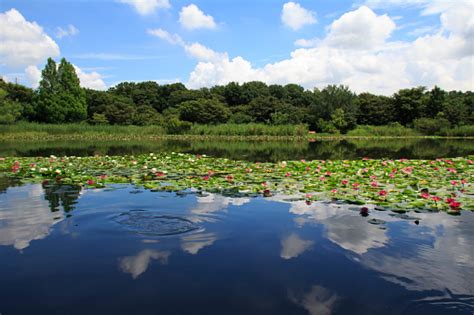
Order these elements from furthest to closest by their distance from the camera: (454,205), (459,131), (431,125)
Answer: (431,125), (459,131), (454,205)

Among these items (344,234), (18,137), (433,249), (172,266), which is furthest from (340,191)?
(18,137)

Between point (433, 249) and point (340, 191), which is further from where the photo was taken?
point (340, 191)

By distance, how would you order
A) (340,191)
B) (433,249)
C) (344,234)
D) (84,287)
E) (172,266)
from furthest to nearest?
1. (340,191)
2. (344,234)
3. (433,249)
4. (172,266)
5. (84,287)

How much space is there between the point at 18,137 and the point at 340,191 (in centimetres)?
3217

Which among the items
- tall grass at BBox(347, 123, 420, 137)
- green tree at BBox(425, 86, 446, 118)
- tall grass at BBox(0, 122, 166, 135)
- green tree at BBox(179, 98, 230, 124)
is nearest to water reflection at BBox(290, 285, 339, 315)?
tall grass at BBox(0, 122, 166, 135)

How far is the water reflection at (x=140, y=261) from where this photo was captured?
353cm

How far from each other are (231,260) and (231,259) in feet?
0.08

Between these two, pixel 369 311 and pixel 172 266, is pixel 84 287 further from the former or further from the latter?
pixel 369 311

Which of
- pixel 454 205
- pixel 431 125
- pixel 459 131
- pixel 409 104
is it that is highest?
pixel 409 104

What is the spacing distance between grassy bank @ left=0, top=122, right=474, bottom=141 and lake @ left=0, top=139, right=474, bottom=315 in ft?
96.1

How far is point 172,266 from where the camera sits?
3609 mm

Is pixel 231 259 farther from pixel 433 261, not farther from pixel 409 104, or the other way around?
pixel 409 104

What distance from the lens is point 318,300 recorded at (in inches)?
117

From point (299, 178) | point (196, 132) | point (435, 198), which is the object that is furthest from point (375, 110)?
point (435, 198)
